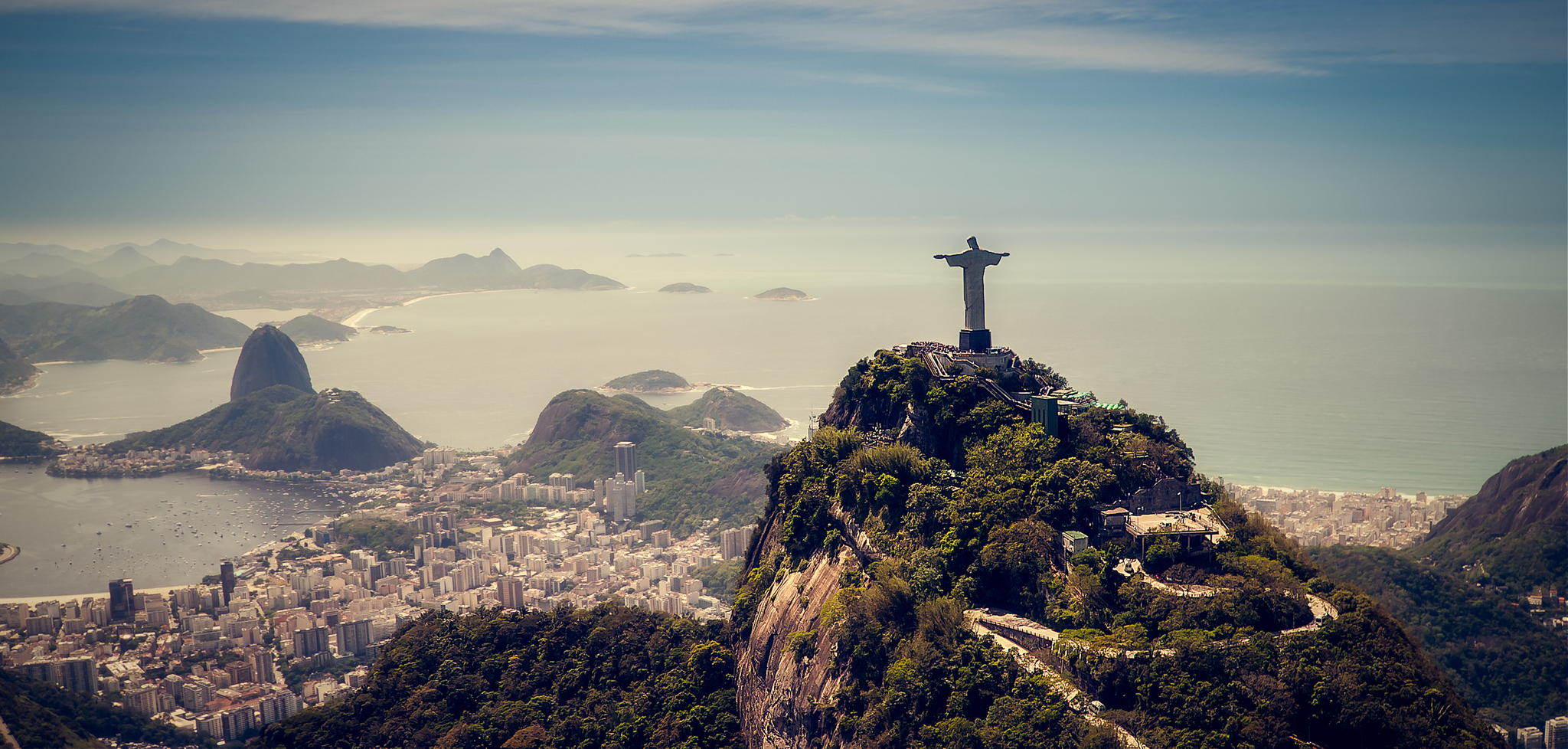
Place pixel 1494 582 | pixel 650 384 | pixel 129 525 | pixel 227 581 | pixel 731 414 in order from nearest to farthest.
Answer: pixel 1494 582 < pixel 227 581 < pixel 129 525 < pixel 731 414 < pixel 650 384

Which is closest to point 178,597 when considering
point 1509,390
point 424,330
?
point 1509,390

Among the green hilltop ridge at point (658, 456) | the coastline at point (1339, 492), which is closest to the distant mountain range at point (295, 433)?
the green hilltop ridge at point (658, 456)

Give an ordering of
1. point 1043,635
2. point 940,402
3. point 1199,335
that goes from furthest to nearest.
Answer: point 1199,335 → point 940,402 → point 1043,635

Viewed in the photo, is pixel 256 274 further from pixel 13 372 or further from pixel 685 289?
pixel 13 372

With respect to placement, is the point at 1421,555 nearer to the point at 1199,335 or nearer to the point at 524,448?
the point at 524,448

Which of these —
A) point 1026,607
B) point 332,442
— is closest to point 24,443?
point 332,442
